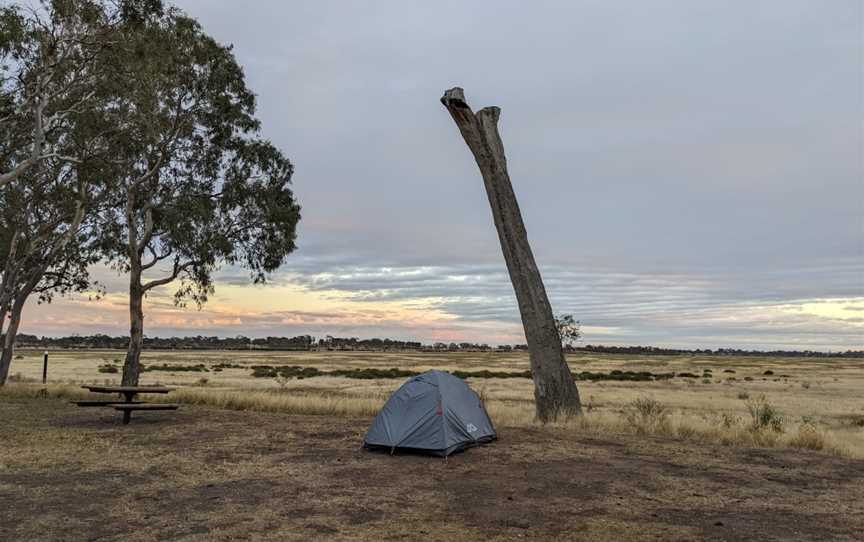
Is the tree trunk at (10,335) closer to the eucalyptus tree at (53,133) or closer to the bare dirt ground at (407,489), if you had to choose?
the eucalyptus tree at (53,133)

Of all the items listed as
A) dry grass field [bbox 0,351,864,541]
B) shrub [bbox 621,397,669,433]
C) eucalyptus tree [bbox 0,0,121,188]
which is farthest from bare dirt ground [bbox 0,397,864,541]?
eucalyptus tree [bbox 0,0,121,188]

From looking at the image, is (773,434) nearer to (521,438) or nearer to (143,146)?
(521,438)

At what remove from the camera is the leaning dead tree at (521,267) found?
14.7 m

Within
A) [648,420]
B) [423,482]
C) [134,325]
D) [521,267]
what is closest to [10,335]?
[134,325]

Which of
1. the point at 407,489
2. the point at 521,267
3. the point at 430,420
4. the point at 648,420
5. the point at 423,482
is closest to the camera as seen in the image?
the point at 407,489

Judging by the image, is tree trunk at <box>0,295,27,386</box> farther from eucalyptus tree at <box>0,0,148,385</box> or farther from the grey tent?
the grey tent

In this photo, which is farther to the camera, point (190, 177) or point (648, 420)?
point (190, 177)

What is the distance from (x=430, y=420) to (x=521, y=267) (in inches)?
219

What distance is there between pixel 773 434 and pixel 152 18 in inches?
854

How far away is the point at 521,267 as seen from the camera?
49.6 feet

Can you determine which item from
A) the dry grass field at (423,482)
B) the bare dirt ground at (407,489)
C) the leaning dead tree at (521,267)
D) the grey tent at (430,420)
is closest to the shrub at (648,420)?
the dry grass field at (423,482)

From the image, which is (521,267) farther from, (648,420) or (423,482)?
(423,482)

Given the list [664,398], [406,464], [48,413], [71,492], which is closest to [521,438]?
[406,464]

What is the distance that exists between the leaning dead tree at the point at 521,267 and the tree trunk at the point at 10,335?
20.1 meters
